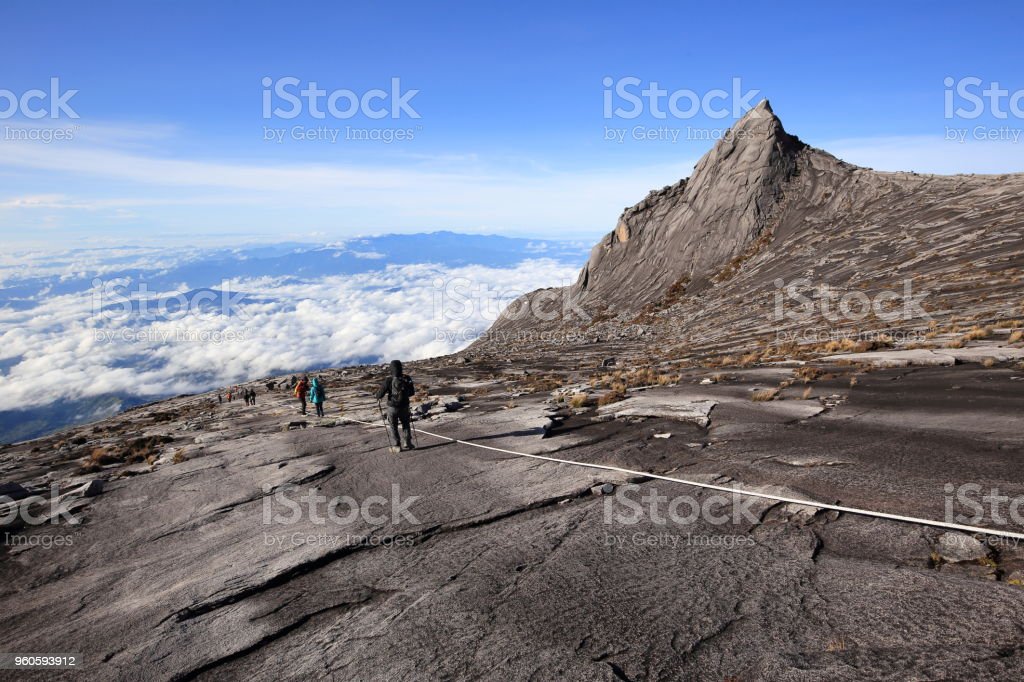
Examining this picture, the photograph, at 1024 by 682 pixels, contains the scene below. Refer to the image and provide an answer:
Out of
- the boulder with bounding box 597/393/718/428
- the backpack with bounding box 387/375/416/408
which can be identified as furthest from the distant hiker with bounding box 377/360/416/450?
the boulder with bounding box 597/393/718/428

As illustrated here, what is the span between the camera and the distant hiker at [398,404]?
557 inches

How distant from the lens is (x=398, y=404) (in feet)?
46.6

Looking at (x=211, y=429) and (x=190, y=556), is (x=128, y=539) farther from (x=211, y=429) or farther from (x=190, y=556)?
(x=211, y=429)

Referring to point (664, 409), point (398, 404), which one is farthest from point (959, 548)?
point (398, 404)

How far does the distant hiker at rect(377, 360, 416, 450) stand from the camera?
14156 mm

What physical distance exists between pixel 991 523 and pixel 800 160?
8053 cm

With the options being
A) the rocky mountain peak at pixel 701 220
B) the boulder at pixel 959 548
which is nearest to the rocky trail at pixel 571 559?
the boulder at pixel 959 548

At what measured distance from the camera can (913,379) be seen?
15.4 meters

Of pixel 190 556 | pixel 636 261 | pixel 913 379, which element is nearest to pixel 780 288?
pixel 636 261

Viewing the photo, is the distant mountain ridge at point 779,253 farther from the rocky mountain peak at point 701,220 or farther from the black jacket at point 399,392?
the black jacket at point 399,392

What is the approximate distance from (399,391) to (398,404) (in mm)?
401

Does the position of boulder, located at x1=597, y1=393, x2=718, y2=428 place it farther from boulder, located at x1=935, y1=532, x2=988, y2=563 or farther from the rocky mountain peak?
the rocky mountain peak

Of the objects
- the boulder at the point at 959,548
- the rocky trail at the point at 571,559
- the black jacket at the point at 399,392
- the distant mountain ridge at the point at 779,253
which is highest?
the distant mountain ridge at the point at 779,253

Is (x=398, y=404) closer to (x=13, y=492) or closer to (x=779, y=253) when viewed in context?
(x=13, y=492)
